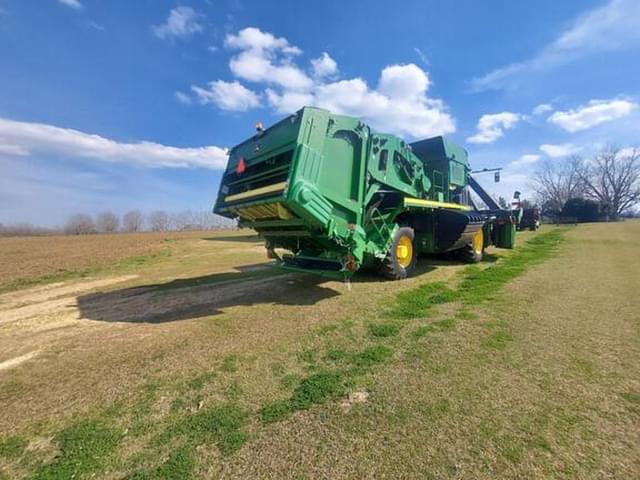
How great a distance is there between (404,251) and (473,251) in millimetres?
3375

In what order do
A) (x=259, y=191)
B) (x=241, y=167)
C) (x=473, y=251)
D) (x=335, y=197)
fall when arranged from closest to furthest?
(x=259, y=191) < (x=335, y=197) < (x=241, y=167) < (x=473, y=251)

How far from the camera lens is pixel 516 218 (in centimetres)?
1038

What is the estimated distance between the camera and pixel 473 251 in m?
9.15

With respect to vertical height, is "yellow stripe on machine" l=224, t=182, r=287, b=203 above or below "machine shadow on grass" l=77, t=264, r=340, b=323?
above

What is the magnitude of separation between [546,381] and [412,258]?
476 cm

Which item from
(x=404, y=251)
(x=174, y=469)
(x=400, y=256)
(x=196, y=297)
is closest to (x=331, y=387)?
(x=174, y=469)

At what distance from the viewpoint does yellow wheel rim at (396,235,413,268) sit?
702cm

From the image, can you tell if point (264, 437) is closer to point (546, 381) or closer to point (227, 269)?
point (546, 381)

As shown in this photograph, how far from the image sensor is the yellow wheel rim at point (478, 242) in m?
9.38

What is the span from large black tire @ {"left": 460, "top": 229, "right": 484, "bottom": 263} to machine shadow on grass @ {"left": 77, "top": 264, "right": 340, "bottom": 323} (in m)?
4.95

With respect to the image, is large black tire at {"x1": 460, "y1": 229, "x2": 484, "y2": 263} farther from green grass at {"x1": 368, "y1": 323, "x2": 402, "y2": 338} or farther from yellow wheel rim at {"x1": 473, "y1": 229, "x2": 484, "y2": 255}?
green grass at {"x1": 368, "y1": 323, "x2": 402, "y2": 338}

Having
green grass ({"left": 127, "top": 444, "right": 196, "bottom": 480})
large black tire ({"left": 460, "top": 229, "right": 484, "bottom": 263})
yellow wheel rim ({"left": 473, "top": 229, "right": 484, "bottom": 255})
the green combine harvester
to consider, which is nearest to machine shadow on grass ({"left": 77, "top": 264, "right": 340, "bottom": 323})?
the green combine harvester

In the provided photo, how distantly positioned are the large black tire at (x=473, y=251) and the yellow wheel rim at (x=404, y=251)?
284 cm

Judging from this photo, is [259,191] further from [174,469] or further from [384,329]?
[174,469]
